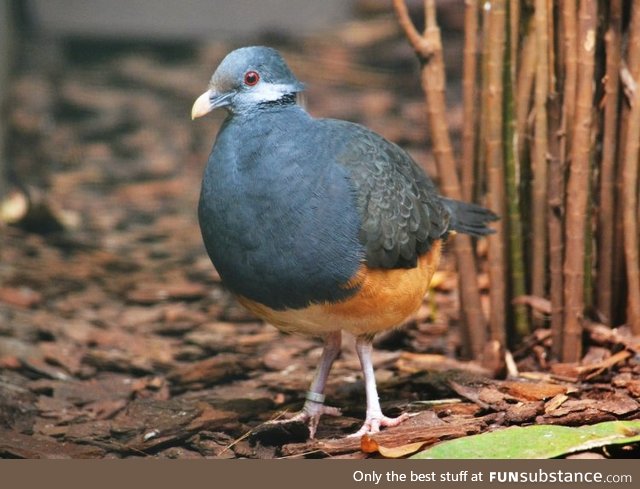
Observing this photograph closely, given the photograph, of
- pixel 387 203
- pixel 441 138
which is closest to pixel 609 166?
pixel 441 138

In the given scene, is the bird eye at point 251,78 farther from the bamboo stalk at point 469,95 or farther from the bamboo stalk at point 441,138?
A: the bamboo stalk at point 469,95

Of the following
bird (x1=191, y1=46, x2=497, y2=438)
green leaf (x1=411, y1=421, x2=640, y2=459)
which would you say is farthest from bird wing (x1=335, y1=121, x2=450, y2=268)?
green leaf (x1=411, y1=421, x2=640, y2=459)

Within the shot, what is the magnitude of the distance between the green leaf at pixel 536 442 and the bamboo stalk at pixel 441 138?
1404 mm

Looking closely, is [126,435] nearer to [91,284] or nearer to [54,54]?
[91,284]

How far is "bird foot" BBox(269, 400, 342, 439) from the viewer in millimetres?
4699

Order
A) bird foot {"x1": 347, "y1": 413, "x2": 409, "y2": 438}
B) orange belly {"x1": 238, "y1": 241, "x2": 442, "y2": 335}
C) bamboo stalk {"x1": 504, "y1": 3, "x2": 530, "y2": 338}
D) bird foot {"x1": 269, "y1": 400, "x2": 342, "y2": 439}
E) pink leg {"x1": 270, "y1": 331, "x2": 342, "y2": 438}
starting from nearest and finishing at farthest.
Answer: orange belly {"x1": 238, "y1": 241, "x2": 442, "y2": 335}, bird foot {"x1": 347, "y1": 413, "x2": 409, "y2": 438}, bird foot {"x1": 269, "y1": 400, "x2": 342, "y2": 439}, pink leg {"x1": 270, "y1": 331, "x2": 342, "y2": 438}, bamboo stalk {"x1": 504, "y1": 3, "x2": 530, "y2": 338}

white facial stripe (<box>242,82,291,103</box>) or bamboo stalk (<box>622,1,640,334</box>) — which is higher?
white facial stripe (<box>242,82,291,103</box>)

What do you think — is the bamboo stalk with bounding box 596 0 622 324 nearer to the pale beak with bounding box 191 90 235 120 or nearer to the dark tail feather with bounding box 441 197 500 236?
the dark tail feather with bounding box 441 197 500 236

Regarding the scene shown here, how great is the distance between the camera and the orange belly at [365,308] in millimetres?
4473

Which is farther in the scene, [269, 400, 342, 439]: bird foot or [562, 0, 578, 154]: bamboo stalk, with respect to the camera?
[562, 0, 578, 154]: bamboo stalk

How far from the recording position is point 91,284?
7102 millimetres

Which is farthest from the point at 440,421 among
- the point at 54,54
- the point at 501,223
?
the point at 54,54

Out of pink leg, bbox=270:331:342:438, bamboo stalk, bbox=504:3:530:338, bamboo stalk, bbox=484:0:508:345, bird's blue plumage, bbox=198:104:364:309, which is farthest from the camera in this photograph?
bamboo stalk, bbox=504:3:530:338

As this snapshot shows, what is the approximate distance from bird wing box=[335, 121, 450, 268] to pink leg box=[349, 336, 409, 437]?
481 millimetres
